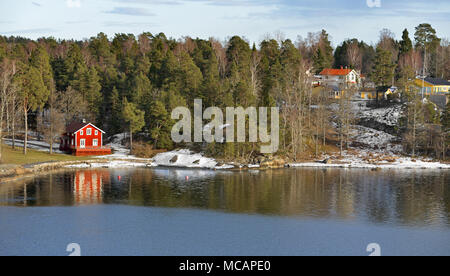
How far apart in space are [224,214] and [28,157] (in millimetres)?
38439

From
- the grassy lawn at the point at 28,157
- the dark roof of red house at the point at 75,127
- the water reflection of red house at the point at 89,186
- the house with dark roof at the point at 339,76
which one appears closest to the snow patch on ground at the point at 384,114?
the house with dark roof at the point at 339,76

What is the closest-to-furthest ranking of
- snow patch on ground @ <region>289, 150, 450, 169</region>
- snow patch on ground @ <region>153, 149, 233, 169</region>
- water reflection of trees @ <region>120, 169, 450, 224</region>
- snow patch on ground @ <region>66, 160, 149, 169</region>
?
water reflection of trees @ <region>120, 169, 450, 224</region>
snow patch on ground @ <region>66, 160, 149, 169</region>
snow patch on ground @ <region>153, 149, 233, 169</region>
snow patch on ground @ <region>289, 150, 450, 169</region>

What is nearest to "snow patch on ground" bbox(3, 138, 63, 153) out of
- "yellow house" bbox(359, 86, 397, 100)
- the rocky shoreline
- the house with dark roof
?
the rocky shoreline

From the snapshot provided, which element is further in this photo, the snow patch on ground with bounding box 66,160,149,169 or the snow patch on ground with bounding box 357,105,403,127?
the snow patch on ground with bounding box 357,105,403,127

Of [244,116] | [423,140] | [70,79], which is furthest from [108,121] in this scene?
[423,140]

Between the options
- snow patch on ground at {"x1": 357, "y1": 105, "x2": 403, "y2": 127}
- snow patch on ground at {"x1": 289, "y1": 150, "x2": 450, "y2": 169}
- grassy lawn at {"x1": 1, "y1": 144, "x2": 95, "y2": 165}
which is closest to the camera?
grassy lawn at {"x1": 1, "y1": 144, "x2": 95, "y2": 165}

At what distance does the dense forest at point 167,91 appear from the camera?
73312 millimetres

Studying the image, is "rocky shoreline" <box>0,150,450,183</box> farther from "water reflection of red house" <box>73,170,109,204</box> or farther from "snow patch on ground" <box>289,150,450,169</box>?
"water reflection of red house" <box>73,170,109,204</box>

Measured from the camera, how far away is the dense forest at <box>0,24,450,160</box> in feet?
241

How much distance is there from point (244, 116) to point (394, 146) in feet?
87.7

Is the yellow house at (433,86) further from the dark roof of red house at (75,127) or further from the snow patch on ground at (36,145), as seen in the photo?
the snow patch on ground at (36,145)

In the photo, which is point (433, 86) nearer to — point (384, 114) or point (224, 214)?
point (384, 114)

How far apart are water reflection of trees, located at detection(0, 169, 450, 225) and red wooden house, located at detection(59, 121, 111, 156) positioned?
13.0m
